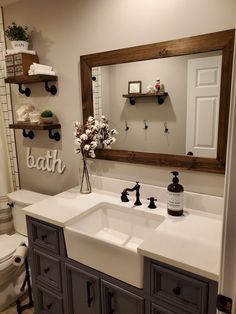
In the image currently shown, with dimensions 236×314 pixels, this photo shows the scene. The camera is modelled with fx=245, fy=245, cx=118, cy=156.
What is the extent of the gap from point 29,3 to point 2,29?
0.39 meters

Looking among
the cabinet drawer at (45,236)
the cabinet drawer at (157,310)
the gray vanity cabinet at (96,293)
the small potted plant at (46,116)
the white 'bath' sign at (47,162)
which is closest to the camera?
the cabinet drawer at (157,310)

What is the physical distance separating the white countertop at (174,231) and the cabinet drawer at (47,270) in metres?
0.27

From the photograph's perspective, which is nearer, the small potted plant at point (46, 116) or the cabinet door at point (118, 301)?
the cabinet door at point (118, 301)

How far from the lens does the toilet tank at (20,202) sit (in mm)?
2057

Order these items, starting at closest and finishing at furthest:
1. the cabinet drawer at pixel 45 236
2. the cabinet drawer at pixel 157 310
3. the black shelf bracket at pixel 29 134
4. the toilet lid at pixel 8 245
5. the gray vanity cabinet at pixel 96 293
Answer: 1. the cabinet drawer at pixel 157 310
2. the gray vanity cabinet at pixel 96 293
3. the cabinet drawer at pixel 45 236
4. the toilet lid at pixel 8 245
5. the black shelf bracket at pixel 29 134

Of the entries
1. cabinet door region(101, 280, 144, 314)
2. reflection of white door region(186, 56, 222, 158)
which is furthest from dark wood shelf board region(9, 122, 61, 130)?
cabinet door region(101, 280, 144, 314)

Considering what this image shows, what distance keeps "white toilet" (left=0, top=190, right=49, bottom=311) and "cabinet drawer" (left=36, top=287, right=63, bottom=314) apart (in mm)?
336

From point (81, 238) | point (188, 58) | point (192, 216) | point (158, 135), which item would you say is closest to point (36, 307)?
point (81, 238)

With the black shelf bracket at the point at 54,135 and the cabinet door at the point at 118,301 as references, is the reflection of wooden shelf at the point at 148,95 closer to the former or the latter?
the black shelf bracket at the point at 54,135

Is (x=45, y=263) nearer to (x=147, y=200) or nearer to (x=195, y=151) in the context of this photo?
(x=147, y=200)

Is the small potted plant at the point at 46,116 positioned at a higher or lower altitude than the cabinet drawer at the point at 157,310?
higher

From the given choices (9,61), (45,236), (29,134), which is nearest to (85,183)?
(45,236)

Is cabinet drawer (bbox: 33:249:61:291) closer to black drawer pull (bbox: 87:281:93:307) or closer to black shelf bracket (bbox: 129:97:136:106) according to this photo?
black drawer pull (bbox: 87:281:93:307)

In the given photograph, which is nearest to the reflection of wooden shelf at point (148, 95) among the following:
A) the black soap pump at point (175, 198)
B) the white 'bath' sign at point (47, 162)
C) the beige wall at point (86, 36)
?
the beige wall at point (86, 36)
